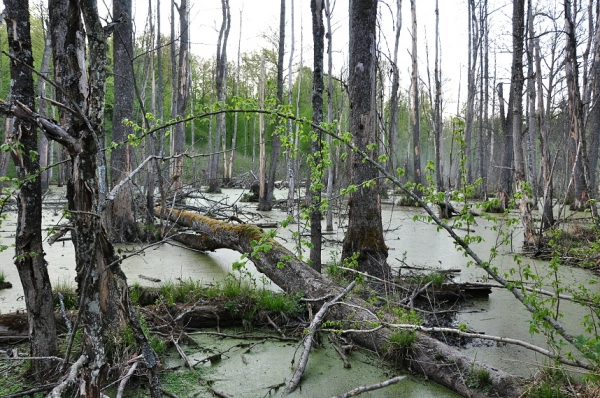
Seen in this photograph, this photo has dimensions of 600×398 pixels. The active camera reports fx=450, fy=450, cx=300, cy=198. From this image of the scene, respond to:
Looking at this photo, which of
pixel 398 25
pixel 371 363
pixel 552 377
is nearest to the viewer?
pixel 552 377

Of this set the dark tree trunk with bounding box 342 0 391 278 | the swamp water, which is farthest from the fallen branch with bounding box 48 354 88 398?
the dark tree trunk with bounding box 342 0 391 278

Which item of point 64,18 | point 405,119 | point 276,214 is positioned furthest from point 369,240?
point 405,119

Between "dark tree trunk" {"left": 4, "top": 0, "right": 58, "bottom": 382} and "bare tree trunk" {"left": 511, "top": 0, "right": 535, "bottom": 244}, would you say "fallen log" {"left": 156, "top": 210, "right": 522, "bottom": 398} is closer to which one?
"dark tree trunk" {"left": 4, "top": 0, "right": 58, "bottom": 382}

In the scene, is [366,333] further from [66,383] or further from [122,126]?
[122,126]

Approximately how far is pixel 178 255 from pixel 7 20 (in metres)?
4.56

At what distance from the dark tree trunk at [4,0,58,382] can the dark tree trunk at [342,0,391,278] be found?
3183 millimetres

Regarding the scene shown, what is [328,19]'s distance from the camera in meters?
12.1

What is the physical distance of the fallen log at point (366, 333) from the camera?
2738 mm

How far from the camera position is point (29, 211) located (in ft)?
8.40

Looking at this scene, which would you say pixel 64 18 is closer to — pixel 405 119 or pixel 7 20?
pixel 7 20

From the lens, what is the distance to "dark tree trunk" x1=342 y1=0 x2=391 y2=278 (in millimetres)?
5102

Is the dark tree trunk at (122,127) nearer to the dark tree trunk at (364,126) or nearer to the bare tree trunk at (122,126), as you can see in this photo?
the bare tree trunk at (122,126)

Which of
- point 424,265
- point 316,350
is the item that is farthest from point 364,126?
point 316,350

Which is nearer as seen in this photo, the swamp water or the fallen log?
the fallen log
